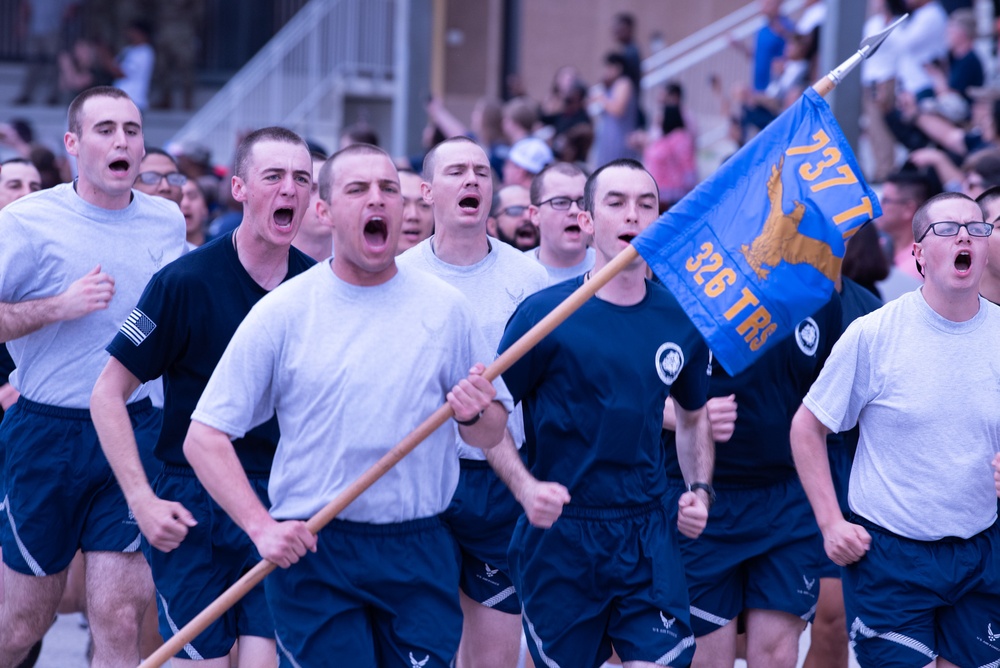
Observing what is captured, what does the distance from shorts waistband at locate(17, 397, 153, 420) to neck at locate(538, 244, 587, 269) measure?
2233 millimetres

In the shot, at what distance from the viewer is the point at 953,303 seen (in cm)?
567

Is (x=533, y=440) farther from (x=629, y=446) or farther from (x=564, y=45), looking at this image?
(x=564, y=45)

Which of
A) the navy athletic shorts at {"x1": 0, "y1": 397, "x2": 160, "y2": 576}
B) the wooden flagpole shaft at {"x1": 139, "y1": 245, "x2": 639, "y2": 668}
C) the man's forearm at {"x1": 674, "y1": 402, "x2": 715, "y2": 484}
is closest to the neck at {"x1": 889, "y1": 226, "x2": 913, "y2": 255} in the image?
the man's forearm at {"x1": 674, "y1": 402, "x2": 715, "y2": 484}

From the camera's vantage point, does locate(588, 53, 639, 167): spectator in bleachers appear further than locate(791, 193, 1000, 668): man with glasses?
Yes

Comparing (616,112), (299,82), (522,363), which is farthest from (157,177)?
(299,82)

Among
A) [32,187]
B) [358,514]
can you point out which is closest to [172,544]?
[358,514]

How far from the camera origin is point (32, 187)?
8.34 m

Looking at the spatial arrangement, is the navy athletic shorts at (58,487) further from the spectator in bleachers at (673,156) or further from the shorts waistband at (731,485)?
the spectator in bleachers at (673,156)

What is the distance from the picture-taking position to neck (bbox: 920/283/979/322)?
566cm

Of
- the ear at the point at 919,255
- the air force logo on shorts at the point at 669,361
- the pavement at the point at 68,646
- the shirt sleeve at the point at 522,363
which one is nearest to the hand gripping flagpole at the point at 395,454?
the shirt sleeve at the point at 522,363

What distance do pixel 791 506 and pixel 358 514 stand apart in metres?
2.39

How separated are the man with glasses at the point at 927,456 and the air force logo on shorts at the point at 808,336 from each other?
0.83 m

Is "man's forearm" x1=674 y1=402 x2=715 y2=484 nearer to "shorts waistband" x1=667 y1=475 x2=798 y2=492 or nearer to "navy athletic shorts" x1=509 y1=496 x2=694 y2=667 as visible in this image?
"navy athletic shorts" x1=509 y1=496 x2=694 y2=667

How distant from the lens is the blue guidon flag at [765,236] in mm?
5281
